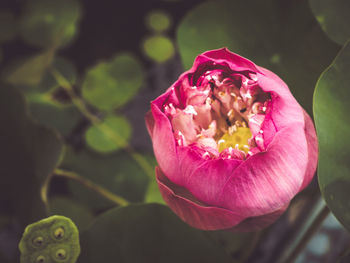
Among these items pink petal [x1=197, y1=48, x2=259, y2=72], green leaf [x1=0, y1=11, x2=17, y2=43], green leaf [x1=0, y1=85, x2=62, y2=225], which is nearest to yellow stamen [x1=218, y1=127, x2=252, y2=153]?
pink petal [x1=197, y1=48, x2=259, y2=72]

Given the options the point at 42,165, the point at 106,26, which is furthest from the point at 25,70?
the point at 106,26

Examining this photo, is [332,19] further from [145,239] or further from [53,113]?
[53,113]

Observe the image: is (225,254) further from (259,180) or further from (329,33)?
(329,33)

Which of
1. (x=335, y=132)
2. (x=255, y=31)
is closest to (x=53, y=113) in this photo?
(x=255, y=31)

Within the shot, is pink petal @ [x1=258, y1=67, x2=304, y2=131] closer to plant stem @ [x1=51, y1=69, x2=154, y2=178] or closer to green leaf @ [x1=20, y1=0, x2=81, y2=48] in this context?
plant stem @ [x1=51, y1=69, x2=154, y2=178]

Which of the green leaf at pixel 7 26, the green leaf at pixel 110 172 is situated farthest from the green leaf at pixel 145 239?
the green leaf at pixel 7 26
